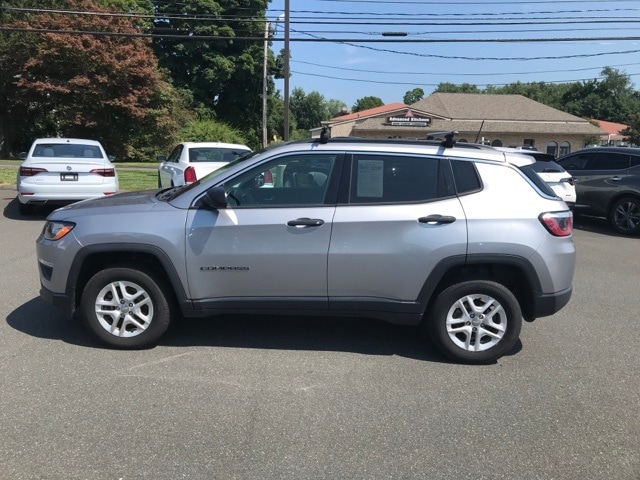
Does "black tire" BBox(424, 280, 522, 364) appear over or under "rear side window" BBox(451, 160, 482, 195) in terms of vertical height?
under

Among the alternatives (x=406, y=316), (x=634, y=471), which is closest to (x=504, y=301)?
(x=406, y=316)

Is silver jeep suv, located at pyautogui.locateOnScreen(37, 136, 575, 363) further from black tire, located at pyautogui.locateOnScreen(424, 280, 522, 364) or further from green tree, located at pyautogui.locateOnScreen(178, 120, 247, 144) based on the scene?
green tree, located at pyautogui.locateOnScreen(178, 120, 247, 144)

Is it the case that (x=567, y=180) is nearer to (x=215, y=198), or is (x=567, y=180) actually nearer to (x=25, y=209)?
(x=215, y=198)

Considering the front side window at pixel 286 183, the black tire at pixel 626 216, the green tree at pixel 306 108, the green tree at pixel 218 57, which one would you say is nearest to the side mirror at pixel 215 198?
the front side window at pixel 286 183

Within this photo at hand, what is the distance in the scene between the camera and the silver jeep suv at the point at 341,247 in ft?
14.6

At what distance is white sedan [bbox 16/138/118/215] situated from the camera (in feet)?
35.0

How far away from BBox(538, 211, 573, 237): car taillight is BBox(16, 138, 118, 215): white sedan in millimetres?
8967

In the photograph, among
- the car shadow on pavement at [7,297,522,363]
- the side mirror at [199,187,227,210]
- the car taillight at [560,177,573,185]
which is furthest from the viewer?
the car taillight at [560,177,573,185]

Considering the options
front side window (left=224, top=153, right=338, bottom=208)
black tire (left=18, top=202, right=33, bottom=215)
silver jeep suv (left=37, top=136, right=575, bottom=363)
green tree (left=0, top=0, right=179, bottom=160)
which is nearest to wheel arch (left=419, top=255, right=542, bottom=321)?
silver jeep suv (left=37, top=136, right=575, bottom=363)

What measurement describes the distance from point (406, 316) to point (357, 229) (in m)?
0.83

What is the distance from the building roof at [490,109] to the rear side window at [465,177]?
3902cm

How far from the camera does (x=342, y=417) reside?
3682 mm

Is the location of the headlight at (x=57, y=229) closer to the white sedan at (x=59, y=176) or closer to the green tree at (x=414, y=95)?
the white sedan at (x=59, y=176)

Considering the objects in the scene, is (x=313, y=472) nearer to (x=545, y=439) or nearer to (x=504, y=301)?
(x=545, y=439)
